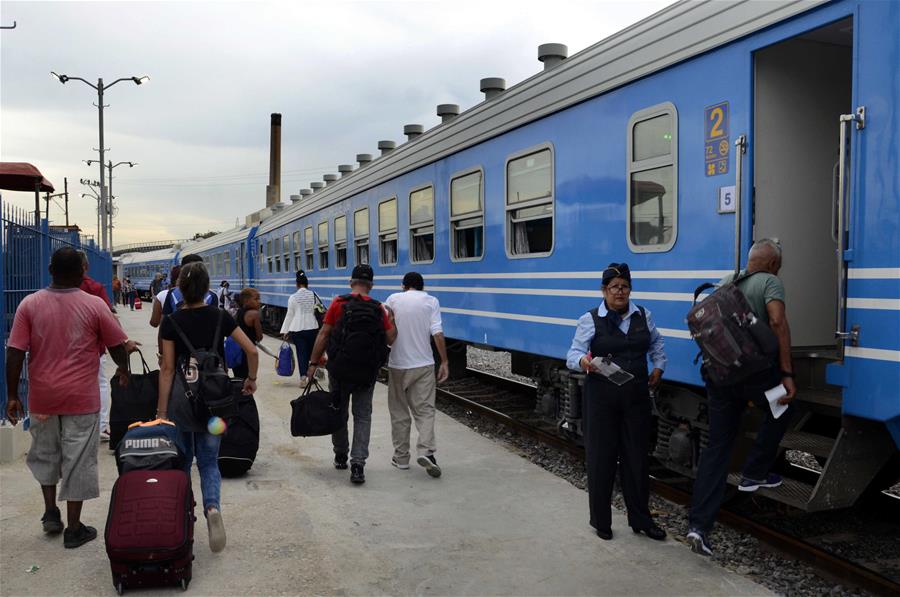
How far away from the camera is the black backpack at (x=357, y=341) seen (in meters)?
6.23

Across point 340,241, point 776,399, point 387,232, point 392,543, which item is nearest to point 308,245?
point 340,241

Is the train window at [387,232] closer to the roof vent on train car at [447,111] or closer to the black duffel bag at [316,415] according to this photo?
the roof vent on train car at [447,111]

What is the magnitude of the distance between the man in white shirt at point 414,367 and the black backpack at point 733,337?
8.61 feet

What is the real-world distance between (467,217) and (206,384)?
4764 mm

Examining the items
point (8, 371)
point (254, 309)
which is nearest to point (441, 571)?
point (8, 371)

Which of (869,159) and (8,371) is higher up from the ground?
(869,159)

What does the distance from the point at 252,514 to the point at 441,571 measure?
1.64 m

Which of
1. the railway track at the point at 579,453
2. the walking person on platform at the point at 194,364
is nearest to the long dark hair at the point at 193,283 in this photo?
the walking person on platform at the point at 194,364

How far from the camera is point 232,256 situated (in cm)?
2720

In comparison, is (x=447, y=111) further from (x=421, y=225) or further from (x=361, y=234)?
(x=361, y=234)

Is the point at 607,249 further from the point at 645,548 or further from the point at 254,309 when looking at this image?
the point at 254,309

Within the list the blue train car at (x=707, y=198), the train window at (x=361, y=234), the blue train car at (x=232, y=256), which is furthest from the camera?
the blue train car at (x=232, y=256)

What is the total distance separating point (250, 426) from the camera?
6.39m

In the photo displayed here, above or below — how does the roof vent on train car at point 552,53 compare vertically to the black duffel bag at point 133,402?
above
